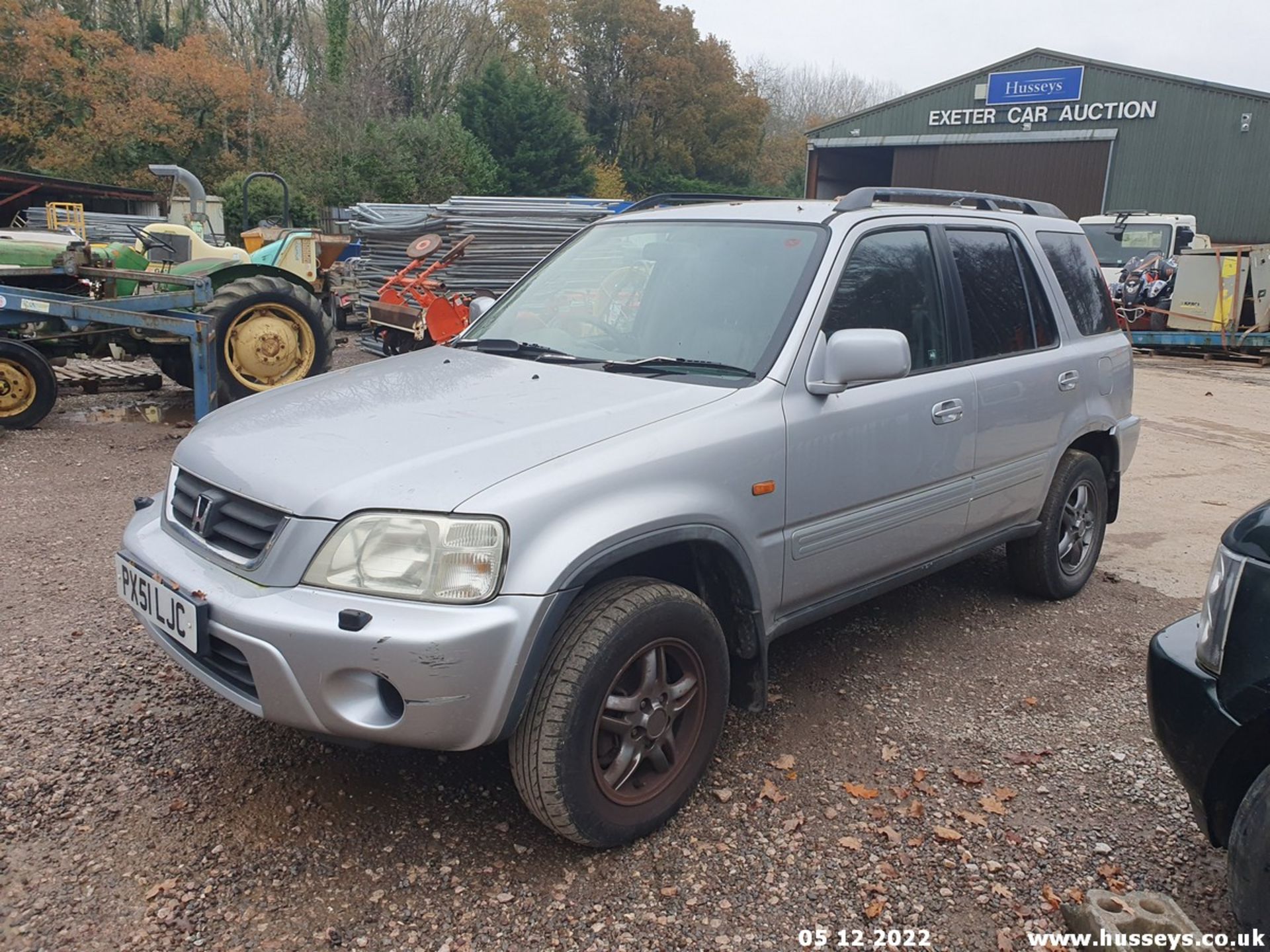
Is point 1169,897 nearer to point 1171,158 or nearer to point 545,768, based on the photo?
point 545,768

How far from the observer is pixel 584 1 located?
37750 mm

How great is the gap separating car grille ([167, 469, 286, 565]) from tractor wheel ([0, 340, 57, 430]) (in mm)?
5790

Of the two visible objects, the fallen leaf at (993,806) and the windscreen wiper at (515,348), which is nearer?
the fallen leaf at (993,806)

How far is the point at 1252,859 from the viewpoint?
2.08m

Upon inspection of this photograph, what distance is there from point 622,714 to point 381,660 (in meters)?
0.72

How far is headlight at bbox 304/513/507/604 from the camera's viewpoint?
2.40 meters

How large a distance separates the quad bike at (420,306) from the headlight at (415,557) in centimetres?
749

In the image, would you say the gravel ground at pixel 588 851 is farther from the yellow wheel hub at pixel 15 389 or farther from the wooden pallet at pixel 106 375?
the wooden pallet at pixel 106 375

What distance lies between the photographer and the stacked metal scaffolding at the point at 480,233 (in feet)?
43.2

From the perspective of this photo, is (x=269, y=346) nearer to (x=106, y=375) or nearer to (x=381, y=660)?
Answer: (x=106, y=375)

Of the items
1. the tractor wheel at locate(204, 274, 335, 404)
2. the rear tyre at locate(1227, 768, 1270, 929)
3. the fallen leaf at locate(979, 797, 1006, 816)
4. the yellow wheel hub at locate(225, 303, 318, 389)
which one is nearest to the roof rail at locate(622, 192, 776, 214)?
the fallen leaf at locate(979, 797, 1006, 816)

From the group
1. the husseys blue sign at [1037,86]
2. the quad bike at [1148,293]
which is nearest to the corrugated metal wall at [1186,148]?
the husseys blue sign at [1037,86]

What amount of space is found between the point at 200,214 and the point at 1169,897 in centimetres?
1191

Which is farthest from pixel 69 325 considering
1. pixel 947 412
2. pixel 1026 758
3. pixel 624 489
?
pixel 1026 758
